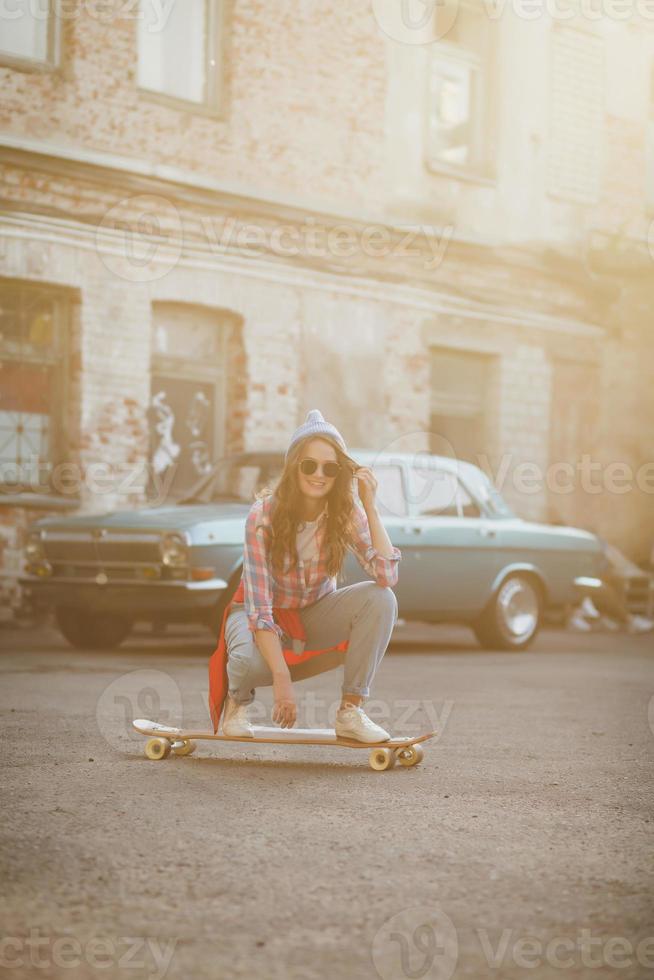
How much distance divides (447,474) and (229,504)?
2.13 m

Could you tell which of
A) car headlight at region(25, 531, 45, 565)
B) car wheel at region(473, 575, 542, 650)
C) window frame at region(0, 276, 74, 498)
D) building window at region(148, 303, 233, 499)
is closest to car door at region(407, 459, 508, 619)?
car wheel at region(473, 575, 542, 650)

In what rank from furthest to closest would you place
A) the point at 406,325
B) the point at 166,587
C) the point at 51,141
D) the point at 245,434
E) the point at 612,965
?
the point at 406,325, the point at 245,434, the point at 51,141, the point at 166,587, the point at 612,965

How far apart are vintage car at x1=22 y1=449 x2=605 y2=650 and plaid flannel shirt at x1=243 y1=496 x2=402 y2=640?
4.28m

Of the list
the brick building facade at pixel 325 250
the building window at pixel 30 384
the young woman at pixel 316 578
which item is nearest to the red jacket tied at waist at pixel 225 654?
the young woman at pixel 316 578

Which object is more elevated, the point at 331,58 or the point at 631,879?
the point at 331,58

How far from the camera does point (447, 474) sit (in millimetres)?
12320

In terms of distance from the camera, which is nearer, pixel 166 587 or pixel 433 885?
pixel 433 885

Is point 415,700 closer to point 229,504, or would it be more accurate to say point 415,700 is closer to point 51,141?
point 229,504

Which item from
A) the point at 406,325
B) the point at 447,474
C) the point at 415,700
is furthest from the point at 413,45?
the point at 415,700

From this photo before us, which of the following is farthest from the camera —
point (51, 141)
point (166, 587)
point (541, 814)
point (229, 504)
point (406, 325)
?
point (406, 325)

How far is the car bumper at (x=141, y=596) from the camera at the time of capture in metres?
10.3

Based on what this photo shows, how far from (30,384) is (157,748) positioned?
901cm

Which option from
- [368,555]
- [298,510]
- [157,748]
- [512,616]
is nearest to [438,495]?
[512,616]

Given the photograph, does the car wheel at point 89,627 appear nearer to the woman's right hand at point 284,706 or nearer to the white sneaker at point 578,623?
the woman's right hand at point 284,706
